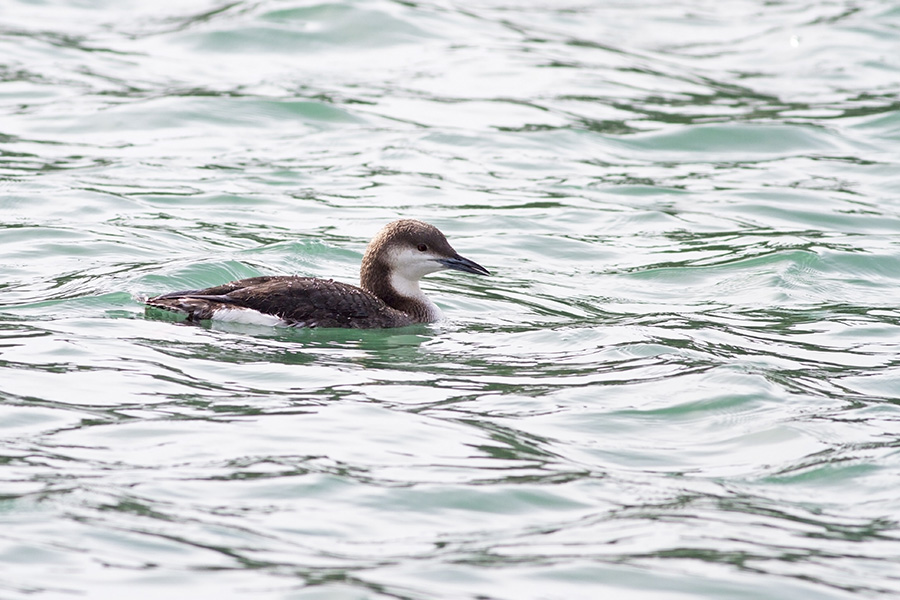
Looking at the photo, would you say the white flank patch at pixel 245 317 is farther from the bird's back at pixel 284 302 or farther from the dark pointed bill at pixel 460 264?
the dark pointed bill at pixel 460 264

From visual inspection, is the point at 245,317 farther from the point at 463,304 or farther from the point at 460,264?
the point at 463,304

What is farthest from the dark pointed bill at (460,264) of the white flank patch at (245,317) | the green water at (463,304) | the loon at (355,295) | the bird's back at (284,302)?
the white flank patch at (245,317)

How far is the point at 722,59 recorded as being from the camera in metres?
19.1

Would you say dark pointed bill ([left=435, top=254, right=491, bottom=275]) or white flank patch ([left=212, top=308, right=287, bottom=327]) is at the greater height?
dark pointed bill ([left=435, top=254, right=491, bottom=275])

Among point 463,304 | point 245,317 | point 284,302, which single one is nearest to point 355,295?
point 284,302

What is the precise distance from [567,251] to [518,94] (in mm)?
5107

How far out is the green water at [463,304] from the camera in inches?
237

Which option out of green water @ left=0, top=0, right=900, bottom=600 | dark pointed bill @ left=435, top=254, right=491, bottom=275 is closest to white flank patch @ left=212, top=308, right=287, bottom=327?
green water @ left=0, top=0, right=900, bottom=600

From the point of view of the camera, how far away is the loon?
30.3 feet

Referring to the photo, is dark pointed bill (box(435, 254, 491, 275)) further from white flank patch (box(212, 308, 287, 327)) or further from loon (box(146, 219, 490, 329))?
white flank patch (box(212, 308, 287, 327))

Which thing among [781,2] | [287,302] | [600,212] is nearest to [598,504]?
[287,302]

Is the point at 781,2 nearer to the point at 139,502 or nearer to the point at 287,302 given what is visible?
the point at 287,302

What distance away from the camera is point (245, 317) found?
923 centimetres

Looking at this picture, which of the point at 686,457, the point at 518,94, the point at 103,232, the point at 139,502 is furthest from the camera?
the point at 518,94
